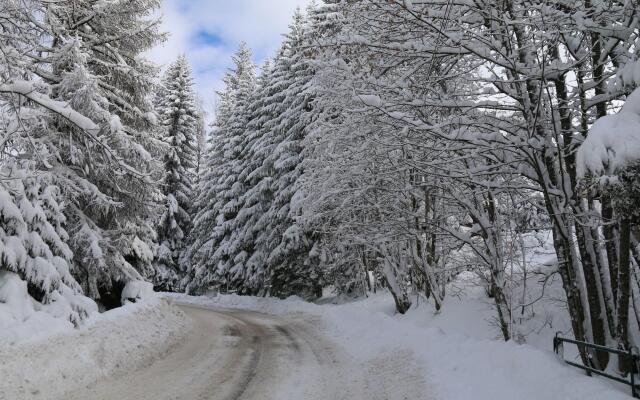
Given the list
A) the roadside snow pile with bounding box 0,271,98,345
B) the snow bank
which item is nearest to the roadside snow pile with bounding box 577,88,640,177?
the roadside snow pile with bounding box 0,271,98,345

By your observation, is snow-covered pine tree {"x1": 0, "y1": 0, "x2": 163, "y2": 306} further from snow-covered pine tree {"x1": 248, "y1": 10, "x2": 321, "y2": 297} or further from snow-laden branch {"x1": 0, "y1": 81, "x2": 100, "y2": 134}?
snow-covered pine tree {"x1": 248, "y1": 10, "x2": 321, "y2": 297}

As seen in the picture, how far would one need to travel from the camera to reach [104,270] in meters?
11.9

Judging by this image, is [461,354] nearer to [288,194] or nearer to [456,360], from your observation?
[456,360]

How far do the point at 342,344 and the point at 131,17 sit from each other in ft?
38.4

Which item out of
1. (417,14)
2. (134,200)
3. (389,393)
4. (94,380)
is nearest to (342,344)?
(389,393)

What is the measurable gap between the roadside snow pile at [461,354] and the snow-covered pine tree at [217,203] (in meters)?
13.6

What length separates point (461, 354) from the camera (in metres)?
7.98

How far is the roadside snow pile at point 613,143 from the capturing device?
402 centimetres

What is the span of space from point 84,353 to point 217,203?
2203 cm

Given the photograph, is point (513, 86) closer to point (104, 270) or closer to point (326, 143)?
point (326, 143)

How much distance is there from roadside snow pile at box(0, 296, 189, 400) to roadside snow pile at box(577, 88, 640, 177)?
25.9 feet

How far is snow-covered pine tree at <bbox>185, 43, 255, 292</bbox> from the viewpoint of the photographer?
28844mm

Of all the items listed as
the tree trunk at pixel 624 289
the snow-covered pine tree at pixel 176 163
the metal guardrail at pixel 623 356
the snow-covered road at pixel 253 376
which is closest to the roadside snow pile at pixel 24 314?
the snow-covered road at pixel 253 376

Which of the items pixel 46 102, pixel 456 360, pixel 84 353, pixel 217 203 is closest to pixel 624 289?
pixel 456 360
